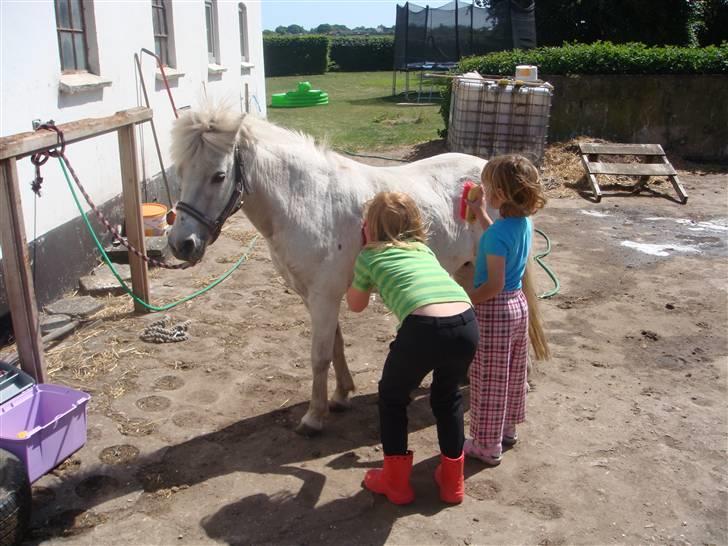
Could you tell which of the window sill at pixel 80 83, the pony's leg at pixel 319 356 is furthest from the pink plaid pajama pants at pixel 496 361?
the window sill at pixel 80 83

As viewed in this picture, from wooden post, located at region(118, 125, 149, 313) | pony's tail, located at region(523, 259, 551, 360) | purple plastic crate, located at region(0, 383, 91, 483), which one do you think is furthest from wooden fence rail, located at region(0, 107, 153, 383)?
pony's tail, located at region(523, 259, 551, 360)

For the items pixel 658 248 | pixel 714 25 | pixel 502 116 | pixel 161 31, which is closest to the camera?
pixel 658 248

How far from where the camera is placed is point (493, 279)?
2.86m

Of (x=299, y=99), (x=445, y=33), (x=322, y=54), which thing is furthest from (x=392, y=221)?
(x=322, y=54)

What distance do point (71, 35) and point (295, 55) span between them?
3182cm

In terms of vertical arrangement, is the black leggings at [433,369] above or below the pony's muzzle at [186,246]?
below

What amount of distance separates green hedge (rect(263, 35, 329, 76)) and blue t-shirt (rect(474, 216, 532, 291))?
35081mm

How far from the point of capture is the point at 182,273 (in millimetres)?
6113

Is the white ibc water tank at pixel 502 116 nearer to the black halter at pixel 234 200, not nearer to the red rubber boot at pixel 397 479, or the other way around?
the black halter at pixel 234 200

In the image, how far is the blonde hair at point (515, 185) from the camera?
285 centimetres

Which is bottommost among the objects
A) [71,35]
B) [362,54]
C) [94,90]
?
[94,90]

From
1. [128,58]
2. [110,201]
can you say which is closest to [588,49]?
[128,58]

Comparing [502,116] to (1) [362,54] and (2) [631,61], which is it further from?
(1) [362,54]

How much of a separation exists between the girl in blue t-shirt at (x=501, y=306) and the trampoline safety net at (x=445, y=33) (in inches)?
796
